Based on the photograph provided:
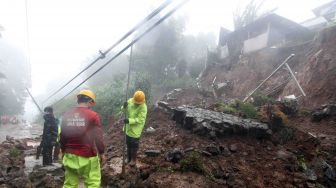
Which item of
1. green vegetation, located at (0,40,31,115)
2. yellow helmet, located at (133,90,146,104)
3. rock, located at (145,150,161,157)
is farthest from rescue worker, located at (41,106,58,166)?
green vegetation, located at (0,40,31,115)

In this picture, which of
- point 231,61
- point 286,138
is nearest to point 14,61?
point 231,61

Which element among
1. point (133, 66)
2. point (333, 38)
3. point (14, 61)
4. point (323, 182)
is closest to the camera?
point (323, 182)

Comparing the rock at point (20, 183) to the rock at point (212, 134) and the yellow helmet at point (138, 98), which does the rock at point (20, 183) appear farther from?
the rock at point (212, 134)

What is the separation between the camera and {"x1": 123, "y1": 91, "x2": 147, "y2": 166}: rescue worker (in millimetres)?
6703

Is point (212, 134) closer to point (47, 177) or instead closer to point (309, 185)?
point (309, 185)

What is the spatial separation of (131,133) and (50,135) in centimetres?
284

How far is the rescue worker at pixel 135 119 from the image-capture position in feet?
22.0

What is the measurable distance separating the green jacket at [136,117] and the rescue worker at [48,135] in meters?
2.65

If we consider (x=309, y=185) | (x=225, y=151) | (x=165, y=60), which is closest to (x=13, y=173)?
(x=225, y=151)

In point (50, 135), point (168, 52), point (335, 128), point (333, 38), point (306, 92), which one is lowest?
point (50, 135)

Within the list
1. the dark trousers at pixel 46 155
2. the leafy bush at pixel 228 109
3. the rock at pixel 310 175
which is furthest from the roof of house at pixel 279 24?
the dark trousers at pixel 46 155

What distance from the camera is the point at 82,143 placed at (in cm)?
427

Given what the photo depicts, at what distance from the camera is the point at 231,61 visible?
24234mm

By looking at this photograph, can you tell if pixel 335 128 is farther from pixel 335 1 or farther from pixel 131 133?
pixel 335 1
